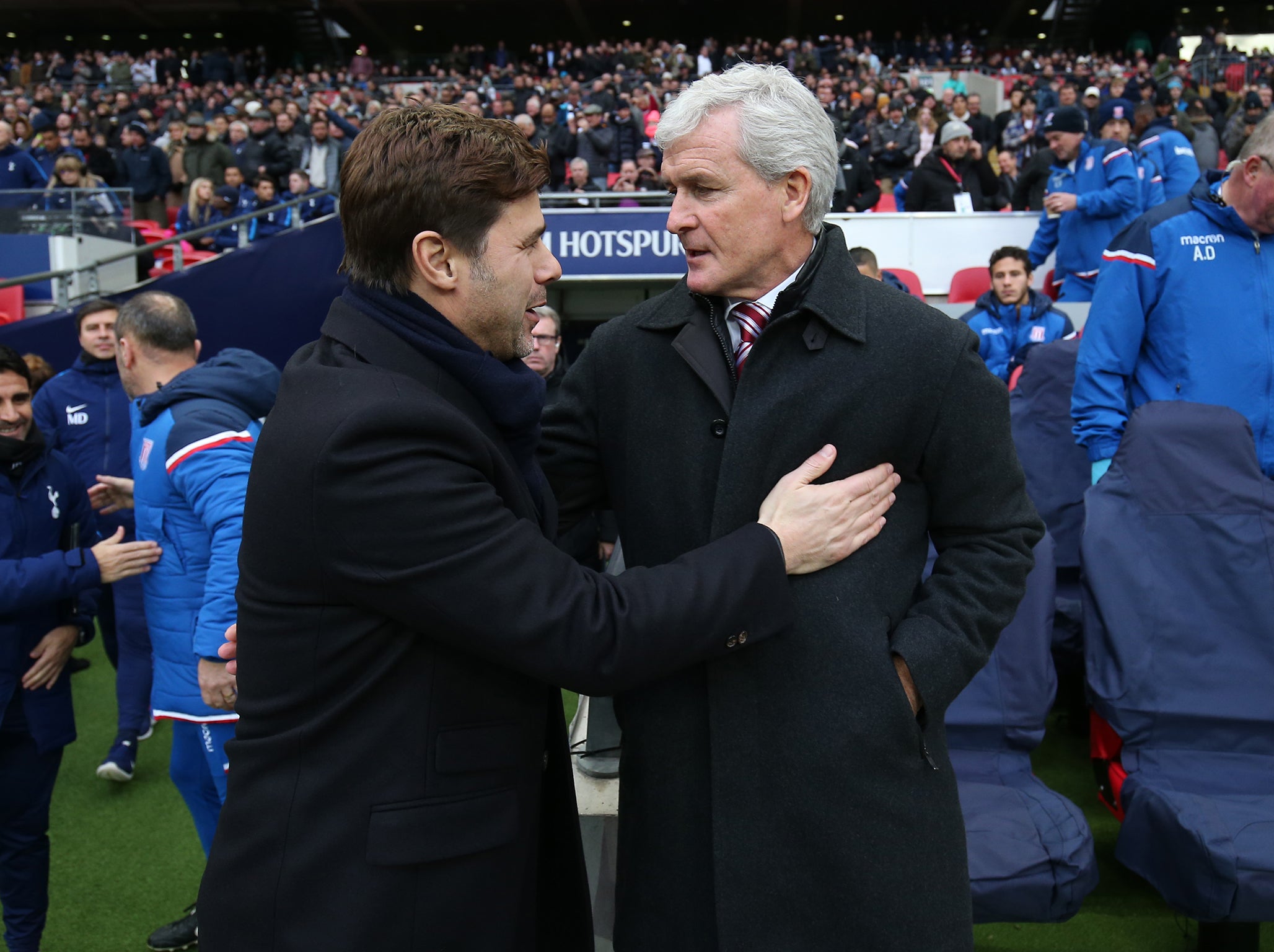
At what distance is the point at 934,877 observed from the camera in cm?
146

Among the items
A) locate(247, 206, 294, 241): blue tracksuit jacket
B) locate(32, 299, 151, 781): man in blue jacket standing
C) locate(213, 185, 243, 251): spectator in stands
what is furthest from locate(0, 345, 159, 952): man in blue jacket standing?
locate(247, 206, 294, 241): blue tracksuit jacket

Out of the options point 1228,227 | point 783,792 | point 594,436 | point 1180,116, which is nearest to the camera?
point 783,792

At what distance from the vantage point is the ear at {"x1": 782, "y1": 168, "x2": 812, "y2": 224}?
1515mm

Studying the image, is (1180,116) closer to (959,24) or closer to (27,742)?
(27,742)

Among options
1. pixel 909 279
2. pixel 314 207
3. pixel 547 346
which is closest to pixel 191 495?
pixel 547 346

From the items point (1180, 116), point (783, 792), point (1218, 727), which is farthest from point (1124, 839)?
point (1180, 116)

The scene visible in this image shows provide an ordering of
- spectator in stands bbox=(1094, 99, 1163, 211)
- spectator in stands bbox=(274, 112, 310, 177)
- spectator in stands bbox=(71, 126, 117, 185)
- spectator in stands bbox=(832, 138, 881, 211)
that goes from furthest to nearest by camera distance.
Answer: spectator in stands bbox=(71, 126, 117, 185) < spectator in stands bbox=(274, 112, 310, 177) < spectator in stands bbox=(832, 138, 881, 211) < spectator in stands bbox=(1094, 99, 1163, 211)

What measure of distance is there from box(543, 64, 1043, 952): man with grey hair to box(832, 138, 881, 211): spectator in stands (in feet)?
31.0

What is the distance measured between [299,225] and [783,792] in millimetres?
11290

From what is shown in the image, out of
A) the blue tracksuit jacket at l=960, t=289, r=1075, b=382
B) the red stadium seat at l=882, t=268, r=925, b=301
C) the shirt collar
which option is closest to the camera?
the shirt collar

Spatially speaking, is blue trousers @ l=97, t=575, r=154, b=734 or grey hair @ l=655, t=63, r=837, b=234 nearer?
grey hair @ l=655, t=63, r=837, b=234

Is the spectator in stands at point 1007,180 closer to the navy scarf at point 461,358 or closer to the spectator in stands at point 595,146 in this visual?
the spectator in stands at point 595,146

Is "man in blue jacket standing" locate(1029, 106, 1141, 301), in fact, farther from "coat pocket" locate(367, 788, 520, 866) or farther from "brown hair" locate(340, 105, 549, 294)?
"coat pocket" locate(367, 788, 520, 866)

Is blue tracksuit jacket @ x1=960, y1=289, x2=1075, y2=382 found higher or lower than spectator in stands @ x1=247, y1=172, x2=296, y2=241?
higher
